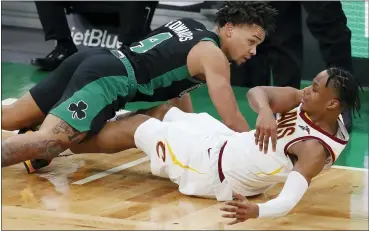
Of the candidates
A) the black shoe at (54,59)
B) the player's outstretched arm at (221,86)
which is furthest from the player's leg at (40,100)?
the black shoe at (54,59)

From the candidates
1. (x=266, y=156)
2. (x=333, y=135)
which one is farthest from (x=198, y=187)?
(x=333, y=135)

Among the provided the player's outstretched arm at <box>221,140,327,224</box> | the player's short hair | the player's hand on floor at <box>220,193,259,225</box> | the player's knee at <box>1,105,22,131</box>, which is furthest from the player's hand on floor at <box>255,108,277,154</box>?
the player's knee at <box>1,105,22,131</box>

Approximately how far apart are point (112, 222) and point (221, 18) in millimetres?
1495

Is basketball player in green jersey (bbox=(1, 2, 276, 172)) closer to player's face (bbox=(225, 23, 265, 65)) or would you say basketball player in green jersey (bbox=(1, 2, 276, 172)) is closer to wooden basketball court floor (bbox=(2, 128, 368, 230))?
player's face (bbox=(225, 23, 265, 65))

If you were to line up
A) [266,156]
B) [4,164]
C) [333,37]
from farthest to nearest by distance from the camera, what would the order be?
[333,37] < [4,164] < [266,156]

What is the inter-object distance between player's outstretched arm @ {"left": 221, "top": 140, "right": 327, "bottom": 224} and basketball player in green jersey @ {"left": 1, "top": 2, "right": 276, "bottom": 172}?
2.13 ft

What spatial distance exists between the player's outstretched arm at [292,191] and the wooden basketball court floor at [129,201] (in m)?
0.13

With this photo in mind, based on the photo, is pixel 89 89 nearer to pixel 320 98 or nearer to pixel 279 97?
pixel 279 97

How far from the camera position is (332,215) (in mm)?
4480

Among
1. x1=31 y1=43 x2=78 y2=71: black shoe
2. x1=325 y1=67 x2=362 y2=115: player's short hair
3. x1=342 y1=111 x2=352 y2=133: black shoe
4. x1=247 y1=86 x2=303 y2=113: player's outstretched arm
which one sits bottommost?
x1=31 y1=43 x2=78 y2=71: black shoe

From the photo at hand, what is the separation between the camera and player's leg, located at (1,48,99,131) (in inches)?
209

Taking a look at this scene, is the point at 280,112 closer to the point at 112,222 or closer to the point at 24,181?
the point at 112,222

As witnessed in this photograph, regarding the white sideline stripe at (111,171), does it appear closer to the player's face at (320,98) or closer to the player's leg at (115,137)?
the player's leg at (115,137)

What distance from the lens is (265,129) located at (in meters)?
4.36
